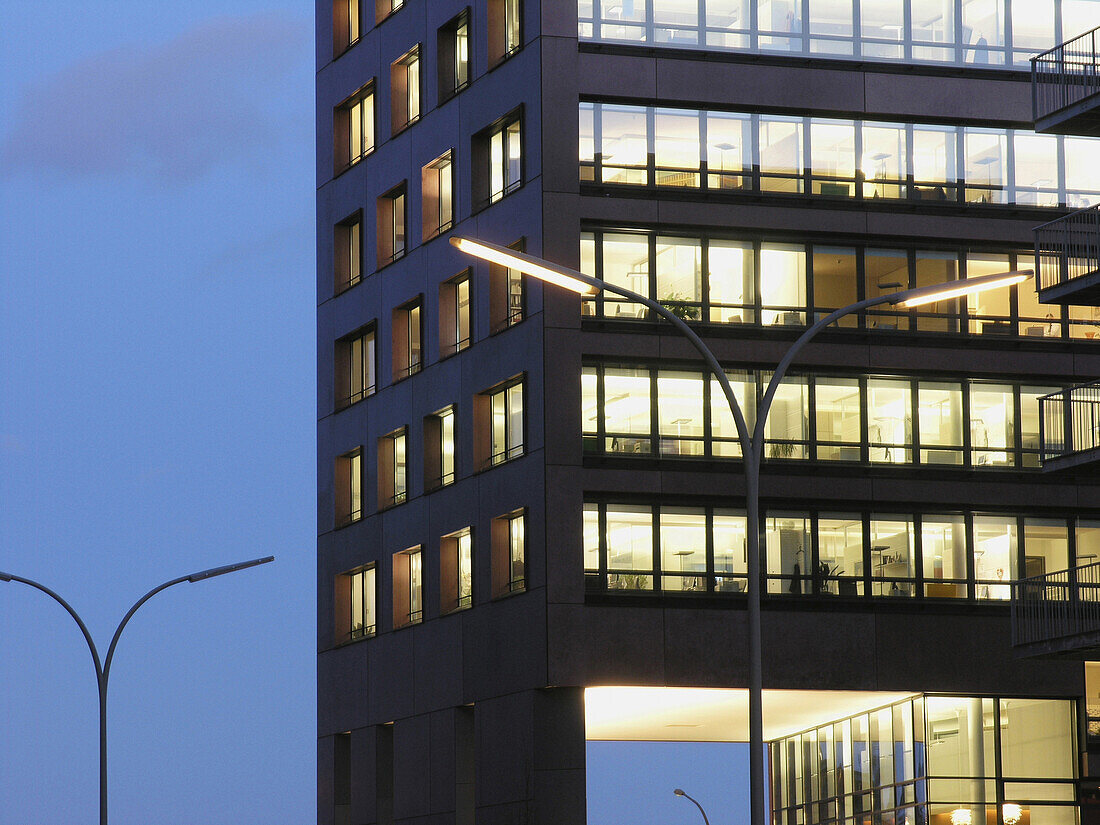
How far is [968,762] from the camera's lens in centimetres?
4297

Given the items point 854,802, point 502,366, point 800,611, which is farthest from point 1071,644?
point 502,366

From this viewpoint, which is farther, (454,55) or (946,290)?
(454,55)

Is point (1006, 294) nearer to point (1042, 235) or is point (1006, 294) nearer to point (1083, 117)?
point (1042, 235)

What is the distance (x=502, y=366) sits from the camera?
4478cm

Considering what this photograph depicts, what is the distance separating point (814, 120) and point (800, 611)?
10654 millimetres

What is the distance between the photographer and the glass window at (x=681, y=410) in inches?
1690

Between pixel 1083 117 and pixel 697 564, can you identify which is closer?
pixel 1083 117

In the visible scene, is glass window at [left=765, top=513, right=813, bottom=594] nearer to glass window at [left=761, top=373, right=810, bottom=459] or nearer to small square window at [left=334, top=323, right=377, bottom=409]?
glass window at [left=761, top=373, right=810, bottom=459]

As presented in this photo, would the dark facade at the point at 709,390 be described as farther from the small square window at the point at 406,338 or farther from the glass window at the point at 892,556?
the small square window at the point at 406,338

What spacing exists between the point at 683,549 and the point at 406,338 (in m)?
11.0

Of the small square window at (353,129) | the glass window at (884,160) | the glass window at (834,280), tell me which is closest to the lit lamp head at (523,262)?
the glass window at (834,280)

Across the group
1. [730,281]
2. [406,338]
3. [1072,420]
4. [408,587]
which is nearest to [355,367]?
[406,338]

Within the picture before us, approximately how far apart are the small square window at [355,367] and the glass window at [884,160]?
13.7 meters

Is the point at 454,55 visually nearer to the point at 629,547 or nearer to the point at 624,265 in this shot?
the point at 624,265
